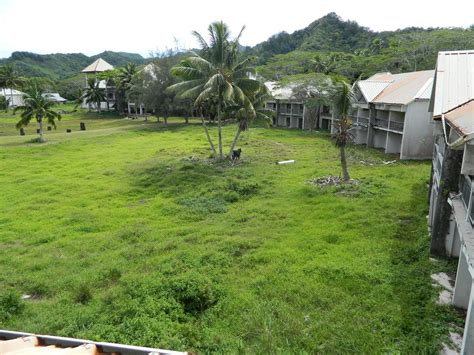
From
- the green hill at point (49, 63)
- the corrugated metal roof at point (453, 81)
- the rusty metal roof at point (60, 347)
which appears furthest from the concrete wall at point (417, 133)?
the green hill at point (49, 63)

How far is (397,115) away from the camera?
2912 cm

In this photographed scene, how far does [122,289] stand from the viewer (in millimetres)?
9906

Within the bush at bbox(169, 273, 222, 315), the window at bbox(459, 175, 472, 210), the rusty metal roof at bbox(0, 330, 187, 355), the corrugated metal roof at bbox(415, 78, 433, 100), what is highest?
the corrugated metal roof at bbox(415, 78, 433, 100)

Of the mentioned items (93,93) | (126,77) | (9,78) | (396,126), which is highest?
(126,77)

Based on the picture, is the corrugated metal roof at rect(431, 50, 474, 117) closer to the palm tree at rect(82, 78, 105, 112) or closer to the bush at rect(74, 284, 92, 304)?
the bush at rect(74, 284, 92, 304)

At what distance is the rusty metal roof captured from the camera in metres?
3.64

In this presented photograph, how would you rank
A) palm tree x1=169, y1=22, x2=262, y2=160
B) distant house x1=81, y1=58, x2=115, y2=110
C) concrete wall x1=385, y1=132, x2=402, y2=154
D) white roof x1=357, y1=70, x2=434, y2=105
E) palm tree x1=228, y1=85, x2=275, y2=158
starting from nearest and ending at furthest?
1. palm tree x1=169, y1=22, x2=262, y2=160
2. palm tree x1=228, y1=85, x2=275, y2=158
3. white roof x1=357, y1=70, x2=434, y2=105
4. concrete wall x1=385, y1=132, x2=402, y2=154
5. distant house x1=81, y1=58, x2=115, y2=110

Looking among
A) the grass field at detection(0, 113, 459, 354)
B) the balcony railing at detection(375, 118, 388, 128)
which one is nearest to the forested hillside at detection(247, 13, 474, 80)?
the balcony railing at detection(375, 118, 388, 128)

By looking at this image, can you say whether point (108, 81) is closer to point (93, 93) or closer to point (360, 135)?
point (93, 93)

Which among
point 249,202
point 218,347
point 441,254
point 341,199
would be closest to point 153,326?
point 218,347

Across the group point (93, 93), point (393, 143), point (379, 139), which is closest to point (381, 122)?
point (393, 143)

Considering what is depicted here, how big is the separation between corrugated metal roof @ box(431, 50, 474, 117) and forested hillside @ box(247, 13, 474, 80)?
33794mm

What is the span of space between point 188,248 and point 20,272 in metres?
5.36

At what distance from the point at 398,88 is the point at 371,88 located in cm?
349
